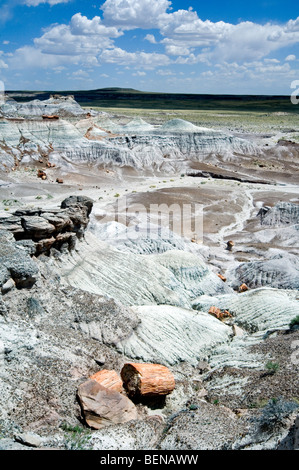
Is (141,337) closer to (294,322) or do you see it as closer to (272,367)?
(272,367)

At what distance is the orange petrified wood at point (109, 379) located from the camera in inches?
438

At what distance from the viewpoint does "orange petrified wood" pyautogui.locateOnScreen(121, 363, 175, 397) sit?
11.1 meters

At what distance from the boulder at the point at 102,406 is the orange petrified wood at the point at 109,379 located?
0.71 m

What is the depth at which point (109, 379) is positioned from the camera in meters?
11.3

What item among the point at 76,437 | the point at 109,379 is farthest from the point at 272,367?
the point at 76,437

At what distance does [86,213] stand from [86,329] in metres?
6.53

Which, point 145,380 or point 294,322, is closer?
point 145,380

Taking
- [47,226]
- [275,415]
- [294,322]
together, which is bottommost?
[294,322]

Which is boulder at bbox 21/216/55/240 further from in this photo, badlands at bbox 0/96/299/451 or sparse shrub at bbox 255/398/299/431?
sparse shrub at bbox 255/398/299/431

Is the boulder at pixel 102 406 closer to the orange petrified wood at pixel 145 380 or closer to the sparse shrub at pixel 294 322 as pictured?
the orange petrified wood at pixel 145 380

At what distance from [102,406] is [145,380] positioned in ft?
5.40

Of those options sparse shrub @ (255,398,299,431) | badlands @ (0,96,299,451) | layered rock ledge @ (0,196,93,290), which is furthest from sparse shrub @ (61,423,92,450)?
layered rock ledge @ (0,196,93,290)

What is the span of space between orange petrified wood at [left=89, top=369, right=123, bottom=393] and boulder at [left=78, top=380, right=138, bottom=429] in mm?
715

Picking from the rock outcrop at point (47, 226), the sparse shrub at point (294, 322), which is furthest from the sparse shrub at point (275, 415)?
the rock outcrop at point (47, 226)
